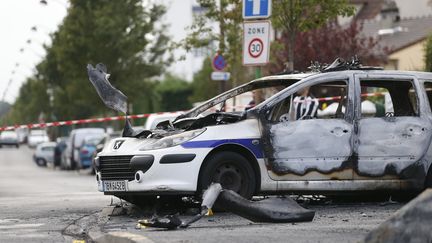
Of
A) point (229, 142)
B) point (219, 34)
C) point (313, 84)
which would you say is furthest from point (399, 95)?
point (219, 34)

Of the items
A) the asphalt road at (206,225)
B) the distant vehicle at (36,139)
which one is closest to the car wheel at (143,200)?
the asphalt road at (206,225)

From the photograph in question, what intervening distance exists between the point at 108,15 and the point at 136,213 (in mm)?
37426

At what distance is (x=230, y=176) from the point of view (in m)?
11.2

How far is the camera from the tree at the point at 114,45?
48844mm

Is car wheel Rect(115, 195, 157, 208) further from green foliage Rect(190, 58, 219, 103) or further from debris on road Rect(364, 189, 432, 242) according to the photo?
green foliage Rect(190, 58, 219, 103)

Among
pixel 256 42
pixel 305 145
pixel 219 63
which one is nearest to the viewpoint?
pixel 305 145

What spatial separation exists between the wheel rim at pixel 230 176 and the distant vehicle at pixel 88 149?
2441 cm

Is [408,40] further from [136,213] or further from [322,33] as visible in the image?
[136,213]

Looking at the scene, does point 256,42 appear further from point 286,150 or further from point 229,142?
point 229,142

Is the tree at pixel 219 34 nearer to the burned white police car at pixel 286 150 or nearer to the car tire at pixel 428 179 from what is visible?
the burned white police car at pixel 286 150

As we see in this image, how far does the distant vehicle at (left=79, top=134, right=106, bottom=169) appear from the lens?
3575cm

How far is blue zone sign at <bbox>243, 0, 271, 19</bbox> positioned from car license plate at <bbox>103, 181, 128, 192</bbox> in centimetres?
557

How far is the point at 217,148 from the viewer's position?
11.2 meters

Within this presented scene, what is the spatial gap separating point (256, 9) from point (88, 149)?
20825 millimetres
